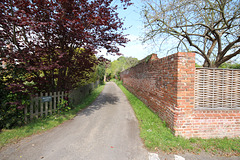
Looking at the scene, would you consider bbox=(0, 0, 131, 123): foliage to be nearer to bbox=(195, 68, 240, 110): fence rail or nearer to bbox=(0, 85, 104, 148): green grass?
bbox=(0, 85, 104, 148): green grass

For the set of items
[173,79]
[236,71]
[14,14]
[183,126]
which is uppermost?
[14,14]

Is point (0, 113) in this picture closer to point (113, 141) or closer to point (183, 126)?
point (113, 141)

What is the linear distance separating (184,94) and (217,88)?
3.94ft

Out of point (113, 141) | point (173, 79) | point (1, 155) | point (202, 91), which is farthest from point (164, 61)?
point (1, 155)

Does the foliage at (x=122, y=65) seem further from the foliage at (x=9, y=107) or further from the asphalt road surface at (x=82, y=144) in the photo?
the foliage at (x=9, y=107)

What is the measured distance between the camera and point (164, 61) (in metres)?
4.55

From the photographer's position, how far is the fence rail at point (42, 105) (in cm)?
446

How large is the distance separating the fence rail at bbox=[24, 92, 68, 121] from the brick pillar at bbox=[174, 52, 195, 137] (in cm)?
521

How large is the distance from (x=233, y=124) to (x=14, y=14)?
8224 mm

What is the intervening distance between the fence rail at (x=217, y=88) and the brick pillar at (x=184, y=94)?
301 mm

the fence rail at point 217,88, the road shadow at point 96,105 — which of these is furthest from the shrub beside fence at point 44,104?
the fence rail at point 217,88

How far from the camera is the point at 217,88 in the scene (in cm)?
375

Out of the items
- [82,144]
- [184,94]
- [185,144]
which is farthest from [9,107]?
[184,94]

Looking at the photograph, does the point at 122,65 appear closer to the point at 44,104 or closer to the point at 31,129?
the point at 44,104
